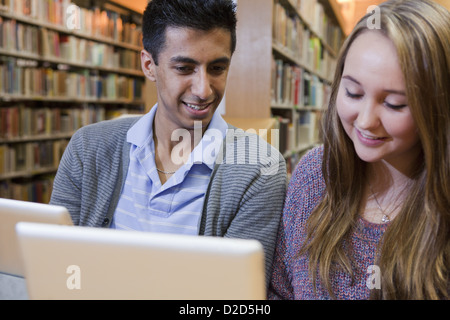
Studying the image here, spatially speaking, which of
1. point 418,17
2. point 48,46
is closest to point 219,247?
point 418,17

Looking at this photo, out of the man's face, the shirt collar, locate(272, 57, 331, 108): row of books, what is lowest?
the shirt collar

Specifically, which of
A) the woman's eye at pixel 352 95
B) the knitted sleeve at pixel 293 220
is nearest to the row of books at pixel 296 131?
the knitted sleeve at pixel 293 220

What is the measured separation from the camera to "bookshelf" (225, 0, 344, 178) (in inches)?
92.5

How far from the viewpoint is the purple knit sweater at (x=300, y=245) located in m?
0.99

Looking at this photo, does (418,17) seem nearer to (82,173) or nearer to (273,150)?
(273,150)

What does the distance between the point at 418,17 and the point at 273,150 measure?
1.89 ft

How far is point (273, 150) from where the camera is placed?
1296mm

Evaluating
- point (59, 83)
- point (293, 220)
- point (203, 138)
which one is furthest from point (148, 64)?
point (59, 83)

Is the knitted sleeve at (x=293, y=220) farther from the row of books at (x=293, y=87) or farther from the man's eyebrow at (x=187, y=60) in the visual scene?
the row of books at (x=293, y=87)

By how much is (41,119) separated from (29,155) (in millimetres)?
351

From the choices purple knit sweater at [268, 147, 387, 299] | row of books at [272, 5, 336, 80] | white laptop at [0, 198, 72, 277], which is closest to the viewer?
white laptop at [0, 198, 72, 277]

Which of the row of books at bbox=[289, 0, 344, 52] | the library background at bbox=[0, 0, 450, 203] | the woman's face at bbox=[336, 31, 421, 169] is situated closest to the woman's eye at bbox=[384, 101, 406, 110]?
the woman's face at bbox=[336, 31, 421, 169]

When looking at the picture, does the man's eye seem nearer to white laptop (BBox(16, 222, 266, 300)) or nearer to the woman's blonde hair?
the woman's blonde hair

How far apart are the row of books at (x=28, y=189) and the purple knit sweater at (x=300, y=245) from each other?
117 inches
